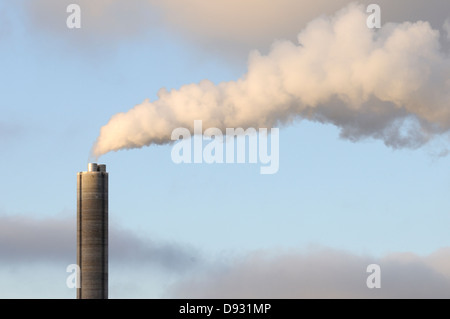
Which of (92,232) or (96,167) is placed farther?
(96,167)

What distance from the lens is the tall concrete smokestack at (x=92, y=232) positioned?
3110 inches

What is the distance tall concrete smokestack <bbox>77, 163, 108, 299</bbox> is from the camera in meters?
79.0

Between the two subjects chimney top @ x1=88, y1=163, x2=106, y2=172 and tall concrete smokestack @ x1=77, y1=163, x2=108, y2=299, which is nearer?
tall concrete smokestack @ x1=77, y1=163, x2=108, y2=299

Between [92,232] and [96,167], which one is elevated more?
[96,167]

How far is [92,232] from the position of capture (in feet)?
261

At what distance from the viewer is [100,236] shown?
8000 centimetres

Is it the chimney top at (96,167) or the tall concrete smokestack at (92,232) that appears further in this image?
the chimney top at (96,167)

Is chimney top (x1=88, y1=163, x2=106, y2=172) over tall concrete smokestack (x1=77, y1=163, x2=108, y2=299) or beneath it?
over

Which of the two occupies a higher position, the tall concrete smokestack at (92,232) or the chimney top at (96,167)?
the chimney top at (96,167)
